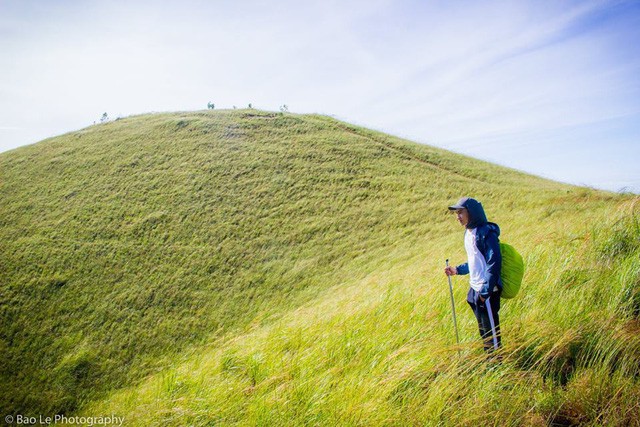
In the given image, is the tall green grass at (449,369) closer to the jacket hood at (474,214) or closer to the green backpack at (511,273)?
the green backpack at (511,273)

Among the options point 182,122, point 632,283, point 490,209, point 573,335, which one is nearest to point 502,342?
point 573,335

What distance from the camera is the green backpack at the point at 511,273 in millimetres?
3444

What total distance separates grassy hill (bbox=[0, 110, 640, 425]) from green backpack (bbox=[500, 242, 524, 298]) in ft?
1.13

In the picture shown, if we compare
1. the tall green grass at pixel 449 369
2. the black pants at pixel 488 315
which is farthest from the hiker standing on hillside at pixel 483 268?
the tall green grass at pixel 449 369

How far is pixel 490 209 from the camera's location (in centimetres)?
2016

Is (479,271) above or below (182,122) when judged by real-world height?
below

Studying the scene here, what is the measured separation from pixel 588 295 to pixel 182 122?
4548cm

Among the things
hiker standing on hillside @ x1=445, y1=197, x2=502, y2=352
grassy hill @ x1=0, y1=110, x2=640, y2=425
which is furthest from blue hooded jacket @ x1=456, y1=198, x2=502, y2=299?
grassy hill @ x1=0, y1=110, x2=640, y2=425

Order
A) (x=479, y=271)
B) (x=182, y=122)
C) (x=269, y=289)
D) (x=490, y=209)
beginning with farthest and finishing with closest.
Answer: (x=182, y=122) → (x=490, y=209) → (x=269, y=289) → (x=479, y=271)

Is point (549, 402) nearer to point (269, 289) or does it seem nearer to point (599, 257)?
point (599, 257)

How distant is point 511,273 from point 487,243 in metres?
0.41

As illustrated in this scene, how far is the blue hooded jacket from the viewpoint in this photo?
3.42m

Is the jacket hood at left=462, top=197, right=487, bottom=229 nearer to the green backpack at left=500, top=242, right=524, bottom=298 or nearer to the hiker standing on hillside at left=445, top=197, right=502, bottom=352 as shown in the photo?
the hiker standing on hillside at left=445, top=197, right=502, bottom=352

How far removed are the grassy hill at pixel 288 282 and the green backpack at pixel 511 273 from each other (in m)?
0.34
